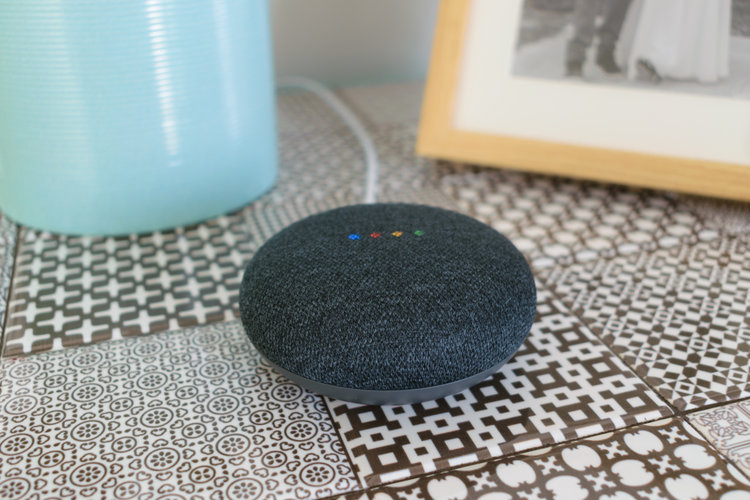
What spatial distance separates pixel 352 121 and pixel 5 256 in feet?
2.02

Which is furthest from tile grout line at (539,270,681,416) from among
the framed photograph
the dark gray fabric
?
the framed photograph

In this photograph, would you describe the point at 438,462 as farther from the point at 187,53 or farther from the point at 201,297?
the point at 187,53

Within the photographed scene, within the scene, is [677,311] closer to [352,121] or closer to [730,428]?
[730,428]

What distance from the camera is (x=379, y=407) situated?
23.9 inches

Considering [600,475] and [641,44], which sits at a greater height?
[641,44]

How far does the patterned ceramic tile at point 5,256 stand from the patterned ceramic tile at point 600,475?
19.0 inches

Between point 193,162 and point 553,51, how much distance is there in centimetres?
51

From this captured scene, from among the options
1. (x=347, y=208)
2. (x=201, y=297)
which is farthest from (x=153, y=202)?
(x=347, y=208)

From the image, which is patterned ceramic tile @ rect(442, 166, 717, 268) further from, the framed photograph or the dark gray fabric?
the dark gray fabric

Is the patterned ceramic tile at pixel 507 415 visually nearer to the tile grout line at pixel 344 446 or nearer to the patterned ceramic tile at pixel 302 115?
the tile grout line at pixel 344 446

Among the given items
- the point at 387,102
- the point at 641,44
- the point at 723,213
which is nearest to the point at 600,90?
the point at 641,44

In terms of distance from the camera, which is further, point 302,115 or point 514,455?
point 302,115

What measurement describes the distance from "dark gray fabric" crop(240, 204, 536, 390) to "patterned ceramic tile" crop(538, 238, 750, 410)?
153 millimetres

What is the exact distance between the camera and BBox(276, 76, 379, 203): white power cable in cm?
101
